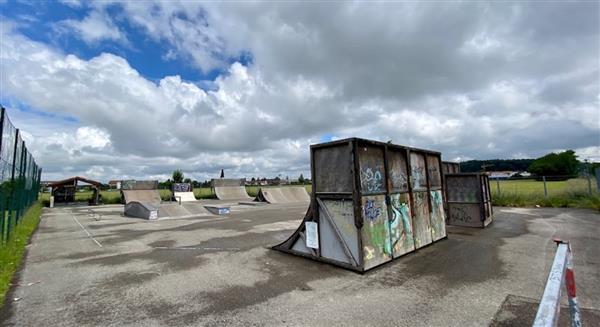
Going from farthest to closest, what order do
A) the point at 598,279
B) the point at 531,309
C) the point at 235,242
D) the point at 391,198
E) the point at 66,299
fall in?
the point at 235,242, the point at 391,198, the point at 598,279, the point at 66,299, the point at 531,309

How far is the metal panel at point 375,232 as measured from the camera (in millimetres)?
5082

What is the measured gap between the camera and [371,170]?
5602 millimetres

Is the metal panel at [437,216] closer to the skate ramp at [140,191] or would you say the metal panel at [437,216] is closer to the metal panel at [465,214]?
the metal panel at [465,214]

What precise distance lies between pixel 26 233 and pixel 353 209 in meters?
11.0

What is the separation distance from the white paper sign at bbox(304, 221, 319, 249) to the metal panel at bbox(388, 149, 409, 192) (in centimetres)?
187

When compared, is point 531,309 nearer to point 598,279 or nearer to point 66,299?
point 598,279

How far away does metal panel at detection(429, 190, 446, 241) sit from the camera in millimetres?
7215

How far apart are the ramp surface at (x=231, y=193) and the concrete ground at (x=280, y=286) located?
77.0 feet

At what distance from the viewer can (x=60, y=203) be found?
25.9 meters

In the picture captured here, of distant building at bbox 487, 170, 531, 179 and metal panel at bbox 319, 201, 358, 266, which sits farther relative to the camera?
distant building at bbox 487, 170, 531, 179

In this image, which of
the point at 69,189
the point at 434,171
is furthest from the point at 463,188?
the point at 69,189

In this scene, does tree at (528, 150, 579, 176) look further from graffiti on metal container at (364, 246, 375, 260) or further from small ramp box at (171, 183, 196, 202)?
graffiti on metal container at (364, 246, 375, 260)

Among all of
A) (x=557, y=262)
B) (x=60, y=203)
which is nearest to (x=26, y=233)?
(x=557, y=262)

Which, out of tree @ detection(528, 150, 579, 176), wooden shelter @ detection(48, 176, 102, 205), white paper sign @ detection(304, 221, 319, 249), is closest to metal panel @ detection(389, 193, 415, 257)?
white paper sign @ detection(304, 221, 319, 249)
